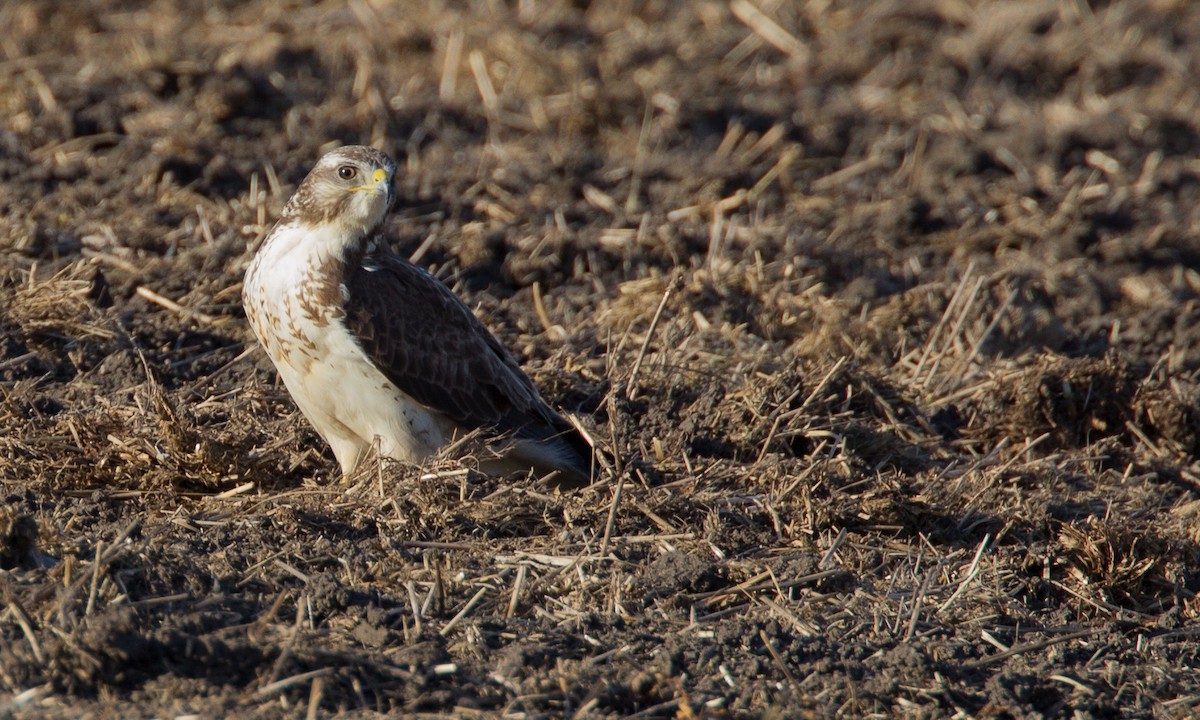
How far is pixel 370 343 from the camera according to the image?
233 inches

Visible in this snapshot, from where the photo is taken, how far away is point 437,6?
11.5 meters

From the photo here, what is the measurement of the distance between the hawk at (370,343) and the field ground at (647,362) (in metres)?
0.27

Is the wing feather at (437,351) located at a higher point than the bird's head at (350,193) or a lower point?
lower

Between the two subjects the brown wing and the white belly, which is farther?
the brown wing

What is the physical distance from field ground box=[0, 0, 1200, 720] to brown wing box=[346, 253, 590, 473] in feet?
0.96

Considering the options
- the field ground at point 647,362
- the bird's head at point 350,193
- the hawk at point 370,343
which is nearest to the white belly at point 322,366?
the hawk at point 370,343

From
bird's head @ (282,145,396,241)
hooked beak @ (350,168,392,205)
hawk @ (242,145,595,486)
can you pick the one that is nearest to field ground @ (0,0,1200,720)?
hawk @ (242,145,595,486)

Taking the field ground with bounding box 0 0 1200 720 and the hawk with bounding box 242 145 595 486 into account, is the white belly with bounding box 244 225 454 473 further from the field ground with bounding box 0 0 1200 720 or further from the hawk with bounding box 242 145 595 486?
the field ground with bounding box 0 0 1200 720

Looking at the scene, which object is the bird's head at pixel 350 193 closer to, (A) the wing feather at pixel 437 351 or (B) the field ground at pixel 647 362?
(A) the wing feather at pixel 437 351

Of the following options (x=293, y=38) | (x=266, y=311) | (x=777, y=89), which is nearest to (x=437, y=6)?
(x=293, y=38)

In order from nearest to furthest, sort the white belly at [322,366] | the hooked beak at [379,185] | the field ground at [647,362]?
the field ground at [647,362] → the white belly at [322,366] → the hooked beak at [379,185]

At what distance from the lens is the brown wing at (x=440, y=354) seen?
5.95 metres

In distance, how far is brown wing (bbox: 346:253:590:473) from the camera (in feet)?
19.5

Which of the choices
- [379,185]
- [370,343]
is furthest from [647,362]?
[379,185]
